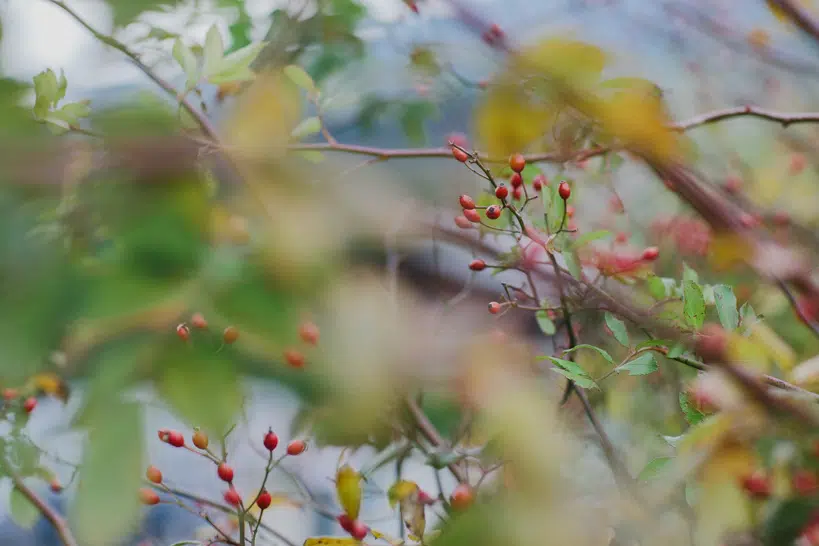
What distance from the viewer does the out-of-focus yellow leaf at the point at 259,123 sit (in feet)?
0.75

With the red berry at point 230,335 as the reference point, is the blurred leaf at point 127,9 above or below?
above

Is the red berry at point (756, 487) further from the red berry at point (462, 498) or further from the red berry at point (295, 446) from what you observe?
the red berry at point (295, 446)

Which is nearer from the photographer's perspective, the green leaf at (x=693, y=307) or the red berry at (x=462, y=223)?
the green leaf at (x=693, y=307)

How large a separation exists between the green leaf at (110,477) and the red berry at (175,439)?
0.28 metres

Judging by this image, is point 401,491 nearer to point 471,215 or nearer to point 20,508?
point 471,215

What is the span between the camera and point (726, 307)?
1.40ft

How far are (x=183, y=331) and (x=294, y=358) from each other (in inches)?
1.3

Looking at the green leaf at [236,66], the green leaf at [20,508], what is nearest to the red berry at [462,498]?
the green leaf at [236,66]

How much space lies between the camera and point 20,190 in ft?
0.60

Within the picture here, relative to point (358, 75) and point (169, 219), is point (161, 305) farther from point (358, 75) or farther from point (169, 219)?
point (358, 75)

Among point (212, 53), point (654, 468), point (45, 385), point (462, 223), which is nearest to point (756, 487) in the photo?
point (654, 468)

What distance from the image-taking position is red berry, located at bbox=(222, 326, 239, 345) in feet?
0.62

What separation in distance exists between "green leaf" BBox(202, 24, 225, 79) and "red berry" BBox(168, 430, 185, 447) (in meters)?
0.22

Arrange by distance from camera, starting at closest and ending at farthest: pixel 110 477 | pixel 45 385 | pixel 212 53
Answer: pixel 110 477
pixel 212 53
pixel 45 385
